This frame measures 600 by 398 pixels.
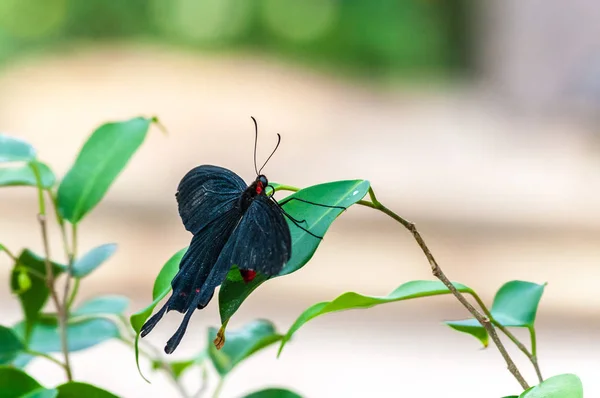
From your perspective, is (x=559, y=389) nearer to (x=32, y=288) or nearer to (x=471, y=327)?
(x=471, y=327)

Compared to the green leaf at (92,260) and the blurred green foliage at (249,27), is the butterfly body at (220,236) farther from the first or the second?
the blurred green foliage at (249,27)

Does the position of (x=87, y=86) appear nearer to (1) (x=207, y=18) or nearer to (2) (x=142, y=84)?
(2) (x=142, y=84)

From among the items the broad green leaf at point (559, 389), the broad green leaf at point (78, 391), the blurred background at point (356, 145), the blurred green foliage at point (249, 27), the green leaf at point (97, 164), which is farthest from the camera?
the blurred green foliage at point (249, 27)

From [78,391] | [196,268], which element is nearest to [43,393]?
[78,391]

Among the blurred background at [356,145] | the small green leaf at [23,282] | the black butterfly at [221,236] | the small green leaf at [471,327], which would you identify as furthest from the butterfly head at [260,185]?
the blurred background at [356,145]

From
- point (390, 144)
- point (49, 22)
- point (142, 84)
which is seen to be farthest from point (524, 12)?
point (49, 22)

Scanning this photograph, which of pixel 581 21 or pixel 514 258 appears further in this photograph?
pixel 581 21
